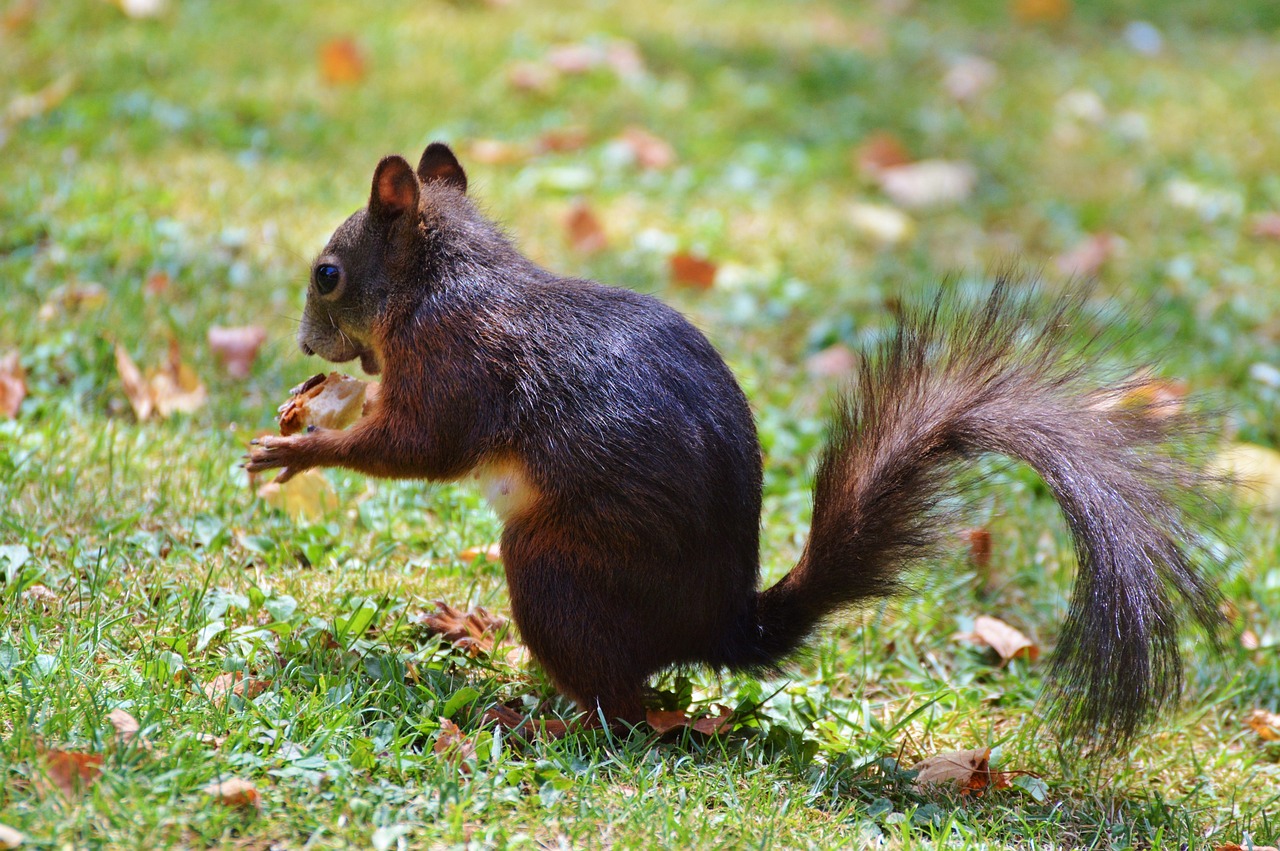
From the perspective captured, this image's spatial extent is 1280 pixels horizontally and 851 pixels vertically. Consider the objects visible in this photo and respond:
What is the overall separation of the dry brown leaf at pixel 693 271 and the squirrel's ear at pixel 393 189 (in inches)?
66.9

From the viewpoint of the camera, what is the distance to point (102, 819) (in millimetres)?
1728

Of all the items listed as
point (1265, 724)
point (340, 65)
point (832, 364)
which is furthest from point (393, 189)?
point (340, 65)

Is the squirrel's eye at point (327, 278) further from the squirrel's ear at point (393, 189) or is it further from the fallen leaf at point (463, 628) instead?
the fallen leaf at point (463, 628)

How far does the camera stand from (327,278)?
257 cm

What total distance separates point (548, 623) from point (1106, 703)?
37.3 inches

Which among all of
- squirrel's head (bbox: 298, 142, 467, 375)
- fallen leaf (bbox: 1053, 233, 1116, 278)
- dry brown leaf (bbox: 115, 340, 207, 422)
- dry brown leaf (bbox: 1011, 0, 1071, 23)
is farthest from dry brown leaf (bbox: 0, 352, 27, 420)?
dry brown leaf (bbox: 1011, 0, 1071, 23)

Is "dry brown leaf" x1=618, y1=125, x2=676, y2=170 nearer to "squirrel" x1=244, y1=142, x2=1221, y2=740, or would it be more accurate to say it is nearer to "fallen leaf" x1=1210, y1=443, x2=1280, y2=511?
"fallen leaf" x1=1210, y1=443, x2=1280, y2=511

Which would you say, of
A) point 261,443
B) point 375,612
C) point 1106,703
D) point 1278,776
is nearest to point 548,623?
point 375,612

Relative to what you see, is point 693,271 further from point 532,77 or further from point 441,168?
point 532,77

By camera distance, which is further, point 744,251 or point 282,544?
point 744,251

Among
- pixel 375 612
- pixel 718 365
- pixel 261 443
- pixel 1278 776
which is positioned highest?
pixel 718 365

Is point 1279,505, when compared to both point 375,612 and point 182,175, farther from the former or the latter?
point 182,175

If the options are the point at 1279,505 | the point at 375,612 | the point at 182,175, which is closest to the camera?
the point at 375,612

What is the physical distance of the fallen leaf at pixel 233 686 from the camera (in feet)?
6.96
